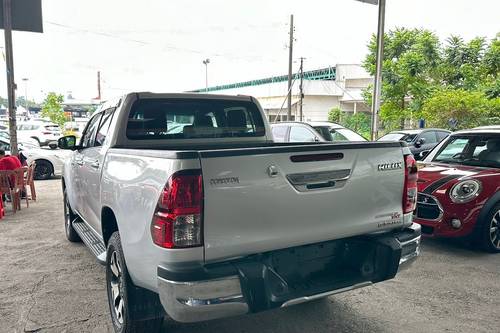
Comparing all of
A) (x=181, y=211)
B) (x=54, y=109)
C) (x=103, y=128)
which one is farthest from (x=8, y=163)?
(x=54, y=109)

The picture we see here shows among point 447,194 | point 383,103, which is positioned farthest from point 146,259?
point 383,103

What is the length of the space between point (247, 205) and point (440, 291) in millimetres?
2804

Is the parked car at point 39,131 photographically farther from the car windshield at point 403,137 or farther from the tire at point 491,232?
the tire at point 491,232

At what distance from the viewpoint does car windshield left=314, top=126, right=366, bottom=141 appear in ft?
37.2

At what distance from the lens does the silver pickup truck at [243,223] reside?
229 centimetres

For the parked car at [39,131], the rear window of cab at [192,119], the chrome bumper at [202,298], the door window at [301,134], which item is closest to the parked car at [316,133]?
the door window at [301,134]

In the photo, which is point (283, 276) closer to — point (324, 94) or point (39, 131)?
point (39, 131)

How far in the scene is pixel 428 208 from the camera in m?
5.32

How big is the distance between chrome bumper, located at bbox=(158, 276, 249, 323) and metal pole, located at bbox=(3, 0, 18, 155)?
327 inches

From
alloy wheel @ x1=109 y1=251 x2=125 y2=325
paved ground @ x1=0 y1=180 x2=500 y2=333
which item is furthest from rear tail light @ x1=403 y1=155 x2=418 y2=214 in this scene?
alloy wheel @ x1=109 y1=251 x2=125 y2=325

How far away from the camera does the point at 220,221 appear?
7.63ft

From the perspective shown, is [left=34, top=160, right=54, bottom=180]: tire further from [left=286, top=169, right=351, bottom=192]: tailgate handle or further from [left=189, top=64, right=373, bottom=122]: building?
[left=189, top=64, right=373, bottom=122]: building

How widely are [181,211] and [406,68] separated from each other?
77.8ft

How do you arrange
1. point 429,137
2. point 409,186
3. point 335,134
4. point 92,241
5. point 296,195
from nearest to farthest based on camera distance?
1. point 296,195
2. point 409,186
3. point 92,241
4. point 335,134
5. point 429,137
